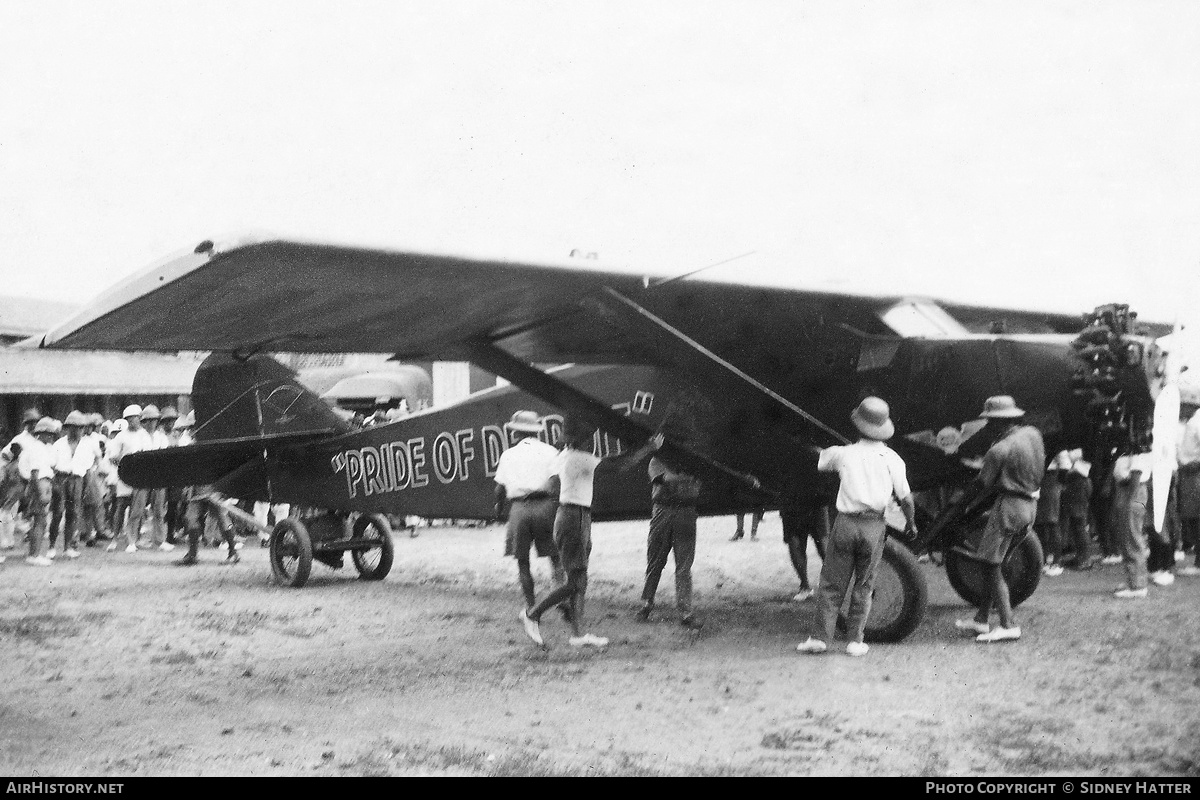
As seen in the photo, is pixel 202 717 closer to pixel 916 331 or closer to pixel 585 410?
pixel 585 410

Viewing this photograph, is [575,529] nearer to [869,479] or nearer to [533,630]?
[533,630]

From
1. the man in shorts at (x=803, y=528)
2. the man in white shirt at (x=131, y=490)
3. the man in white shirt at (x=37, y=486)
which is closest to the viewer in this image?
the man in shorts at (x=803, y=528)

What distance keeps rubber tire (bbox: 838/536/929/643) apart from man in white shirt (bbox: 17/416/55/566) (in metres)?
9.62

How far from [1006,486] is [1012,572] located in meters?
1.31

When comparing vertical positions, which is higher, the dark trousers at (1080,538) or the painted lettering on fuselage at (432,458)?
the painted lettering on fuselage at (432,458)

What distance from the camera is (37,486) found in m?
12.4

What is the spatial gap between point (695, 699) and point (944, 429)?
2.87 meters

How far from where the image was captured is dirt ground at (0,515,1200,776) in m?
4.73

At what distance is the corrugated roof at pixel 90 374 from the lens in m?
19.9

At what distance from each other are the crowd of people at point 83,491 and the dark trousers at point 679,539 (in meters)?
6.72

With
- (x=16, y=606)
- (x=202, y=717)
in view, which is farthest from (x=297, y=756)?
(x=16, y=606)

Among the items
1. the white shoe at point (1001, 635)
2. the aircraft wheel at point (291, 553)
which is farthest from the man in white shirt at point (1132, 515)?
the aircraft wheel at point (291, 553)

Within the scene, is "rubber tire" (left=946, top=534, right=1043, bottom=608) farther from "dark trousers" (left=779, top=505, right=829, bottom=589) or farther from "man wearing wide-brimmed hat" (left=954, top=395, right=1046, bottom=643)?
"dark trousers" (left=779, top=505, right=829, bottom=589)

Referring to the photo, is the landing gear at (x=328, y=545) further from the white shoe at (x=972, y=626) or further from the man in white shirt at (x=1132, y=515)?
the man in white shirt at (x=1132, y=515)
